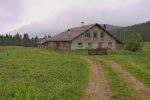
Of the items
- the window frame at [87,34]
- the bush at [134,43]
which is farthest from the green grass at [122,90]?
the window frame at [87,34]

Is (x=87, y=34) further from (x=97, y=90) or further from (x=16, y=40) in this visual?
(x=16, y=40)

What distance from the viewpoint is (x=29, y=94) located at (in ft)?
41.2

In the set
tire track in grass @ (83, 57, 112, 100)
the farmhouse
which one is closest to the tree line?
the farmhouse

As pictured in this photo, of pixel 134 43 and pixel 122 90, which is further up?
pixel 134 43

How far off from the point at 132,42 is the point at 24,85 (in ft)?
132

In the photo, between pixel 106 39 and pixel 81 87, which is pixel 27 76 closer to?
pixel 81 87

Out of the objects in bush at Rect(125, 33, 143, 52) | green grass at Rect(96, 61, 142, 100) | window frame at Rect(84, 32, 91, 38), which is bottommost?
green grass at Rect(96, 61, 142, 100)

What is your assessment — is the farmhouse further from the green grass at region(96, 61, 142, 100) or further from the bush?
the green grass at region(96, 61, 142, 100)

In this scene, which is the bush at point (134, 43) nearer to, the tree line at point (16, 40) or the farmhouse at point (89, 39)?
the farmhouse at point (89, 39)

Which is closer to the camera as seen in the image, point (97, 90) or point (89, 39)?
point (97, 90)

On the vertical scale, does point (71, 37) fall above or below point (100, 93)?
above

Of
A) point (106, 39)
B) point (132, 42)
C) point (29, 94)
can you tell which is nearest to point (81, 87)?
point (29, 94)

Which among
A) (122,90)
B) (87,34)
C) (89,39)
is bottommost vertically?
(122,90)

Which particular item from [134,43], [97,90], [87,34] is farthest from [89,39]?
[97,90]
